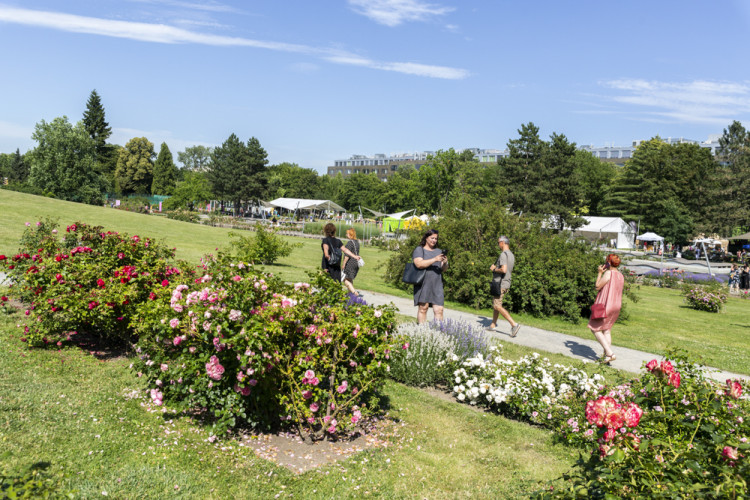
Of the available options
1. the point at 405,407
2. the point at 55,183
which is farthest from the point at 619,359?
the point at 55,183

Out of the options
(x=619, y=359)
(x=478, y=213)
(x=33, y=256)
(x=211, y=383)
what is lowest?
(x=619, y=359)

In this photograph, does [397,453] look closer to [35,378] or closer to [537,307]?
[35,378]

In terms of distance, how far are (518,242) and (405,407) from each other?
8.50 meters

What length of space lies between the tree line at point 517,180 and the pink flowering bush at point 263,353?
29.0 meters

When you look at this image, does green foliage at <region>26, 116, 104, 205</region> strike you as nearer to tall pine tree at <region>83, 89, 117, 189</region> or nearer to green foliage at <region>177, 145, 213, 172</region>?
tall pine tree at <region>83, 89, 117, 189</region>

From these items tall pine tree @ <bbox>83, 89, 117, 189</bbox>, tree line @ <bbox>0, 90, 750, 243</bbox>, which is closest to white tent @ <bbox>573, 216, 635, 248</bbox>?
tree line @ <bbox>0, 90, 750, 243</bbox>

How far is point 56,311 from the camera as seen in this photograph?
5.72 m

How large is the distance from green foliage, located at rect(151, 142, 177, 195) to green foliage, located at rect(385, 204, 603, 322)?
313ft

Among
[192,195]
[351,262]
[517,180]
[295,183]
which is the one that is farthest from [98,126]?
[351,262]

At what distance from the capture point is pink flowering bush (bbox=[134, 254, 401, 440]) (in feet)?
12.8

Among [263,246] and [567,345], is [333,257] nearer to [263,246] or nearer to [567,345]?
[567,345]

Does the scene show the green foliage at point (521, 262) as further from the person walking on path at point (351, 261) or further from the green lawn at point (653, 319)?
the person walking on path at point (351, 261)

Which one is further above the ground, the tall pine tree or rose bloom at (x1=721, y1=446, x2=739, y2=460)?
the tall pine tree

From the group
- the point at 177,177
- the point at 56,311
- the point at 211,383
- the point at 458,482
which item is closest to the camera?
the point at 458,482
